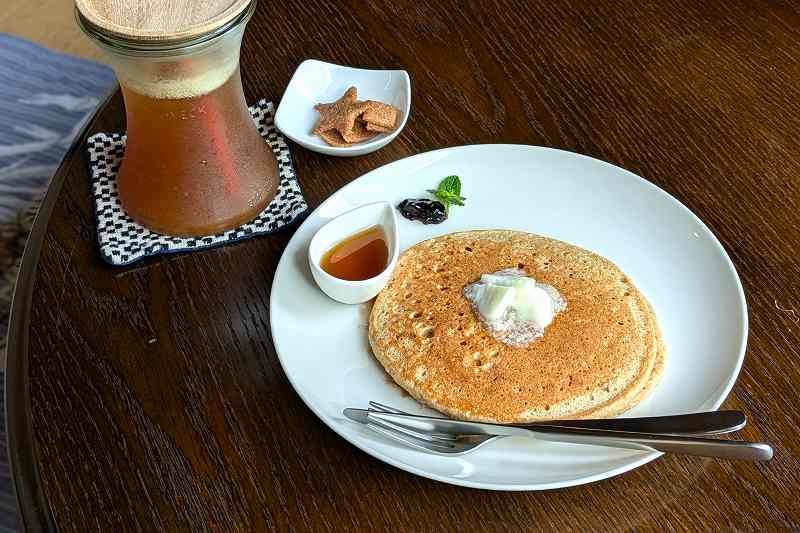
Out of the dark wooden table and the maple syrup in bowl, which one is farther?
the maple syrup in bowl

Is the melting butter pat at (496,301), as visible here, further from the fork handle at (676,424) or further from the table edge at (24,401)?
the table edge at (24,401)

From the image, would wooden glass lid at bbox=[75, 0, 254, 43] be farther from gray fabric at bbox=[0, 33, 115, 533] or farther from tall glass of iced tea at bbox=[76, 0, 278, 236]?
gray fabric at bbox=[0, 33, 115, 533]

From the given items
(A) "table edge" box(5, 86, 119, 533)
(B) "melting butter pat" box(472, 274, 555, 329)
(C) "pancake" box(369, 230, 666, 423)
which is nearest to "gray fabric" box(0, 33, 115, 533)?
(A) "table edge" box(5, 86, 119, 533)

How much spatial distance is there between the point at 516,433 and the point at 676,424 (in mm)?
180

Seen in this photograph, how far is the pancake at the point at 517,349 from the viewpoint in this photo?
964 mm

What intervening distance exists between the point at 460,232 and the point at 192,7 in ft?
1.63

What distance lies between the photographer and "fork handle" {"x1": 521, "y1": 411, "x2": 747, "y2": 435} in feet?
2.79

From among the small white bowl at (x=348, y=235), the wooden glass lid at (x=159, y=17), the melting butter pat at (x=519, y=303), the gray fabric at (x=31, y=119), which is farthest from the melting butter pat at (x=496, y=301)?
the gray fabric at (x=31, y=119)

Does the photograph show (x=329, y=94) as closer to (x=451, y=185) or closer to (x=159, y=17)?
(x=451, y=185)

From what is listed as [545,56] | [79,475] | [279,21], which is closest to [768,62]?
[545,56]

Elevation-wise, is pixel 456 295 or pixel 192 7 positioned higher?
pixel 192 7

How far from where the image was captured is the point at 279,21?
1572 mm

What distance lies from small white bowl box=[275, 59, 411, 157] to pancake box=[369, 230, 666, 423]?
0.26m

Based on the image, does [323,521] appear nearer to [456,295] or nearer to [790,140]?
[456,295]
